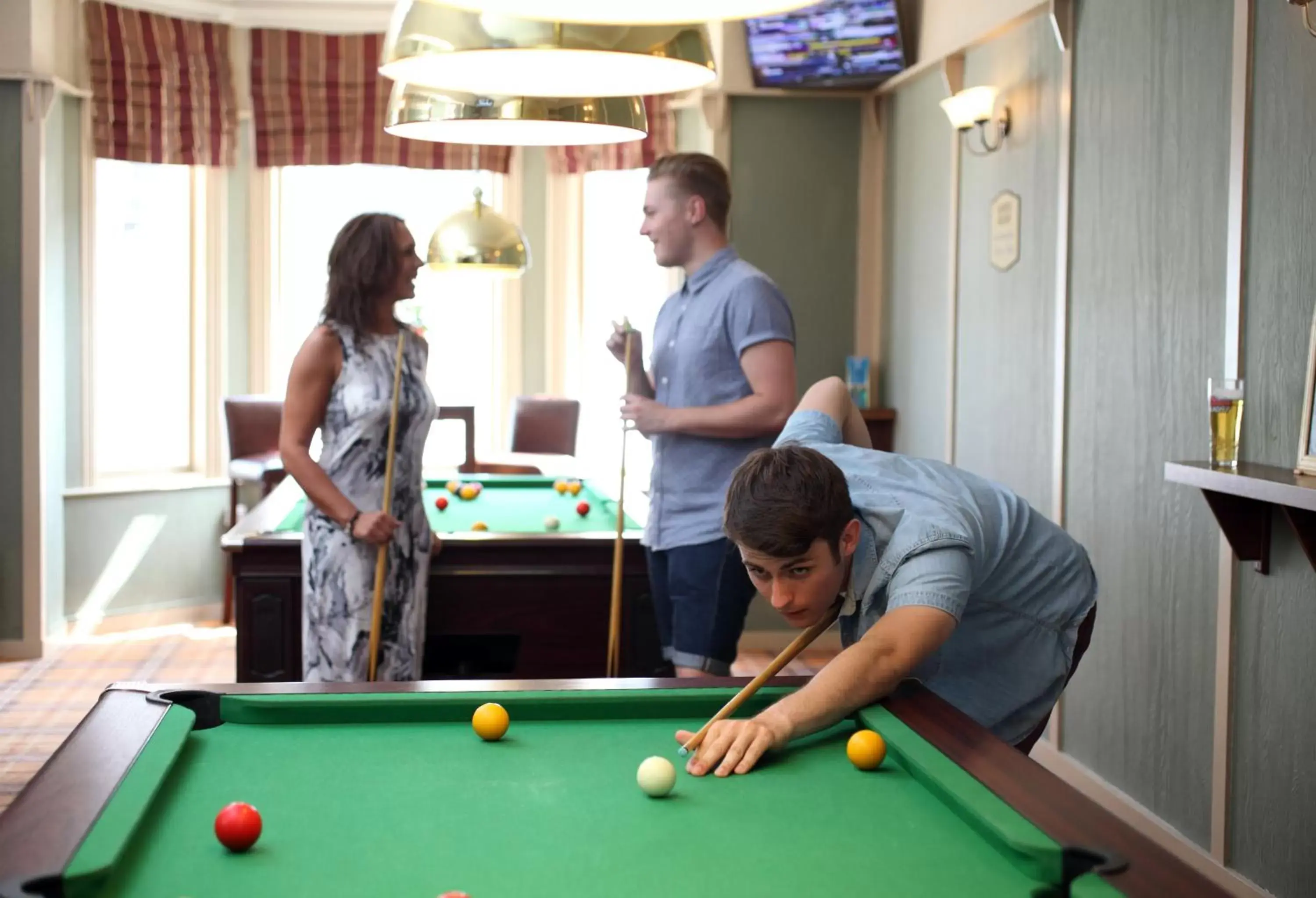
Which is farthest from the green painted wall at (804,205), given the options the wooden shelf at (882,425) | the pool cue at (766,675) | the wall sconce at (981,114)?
the pool cue at (766,675)

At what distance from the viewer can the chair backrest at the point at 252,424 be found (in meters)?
6.44

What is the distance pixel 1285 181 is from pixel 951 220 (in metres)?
2.21

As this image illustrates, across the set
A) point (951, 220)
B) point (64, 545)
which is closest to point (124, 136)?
point (64, 545)

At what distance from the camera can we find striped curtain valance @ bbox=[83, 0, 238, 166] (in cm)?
640

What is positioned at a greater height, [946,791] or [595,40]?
[595,40]

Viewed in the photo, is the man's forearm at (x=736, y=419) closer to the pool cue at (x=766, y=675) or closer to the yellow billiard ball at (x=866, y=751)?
the pool cue at (x=766, y=675)

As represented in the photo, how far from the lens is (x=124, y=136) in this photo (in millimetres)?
6504

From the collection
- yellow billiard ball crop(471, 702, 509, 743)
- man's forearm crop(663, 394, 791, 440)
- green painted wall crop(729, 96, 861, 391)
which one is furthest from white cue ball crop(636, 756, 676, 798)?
green painted wall crop(729, 96, 861, 391)

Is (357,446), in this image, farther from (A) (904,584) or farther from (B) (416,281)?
(B) (416,281)

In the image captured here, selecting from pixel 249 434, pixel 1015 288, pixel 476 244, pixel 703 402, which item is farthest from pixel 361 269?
pixel 249 434

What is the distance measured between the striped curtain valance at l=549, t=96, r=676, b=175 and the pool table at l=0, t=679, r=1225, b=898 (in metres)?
4.96

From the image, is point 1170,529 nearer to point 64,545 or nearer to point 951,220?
point 951,220

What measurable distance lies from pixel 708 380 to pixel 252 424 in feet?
12.5

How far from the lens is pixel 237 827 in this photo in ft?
4.62
